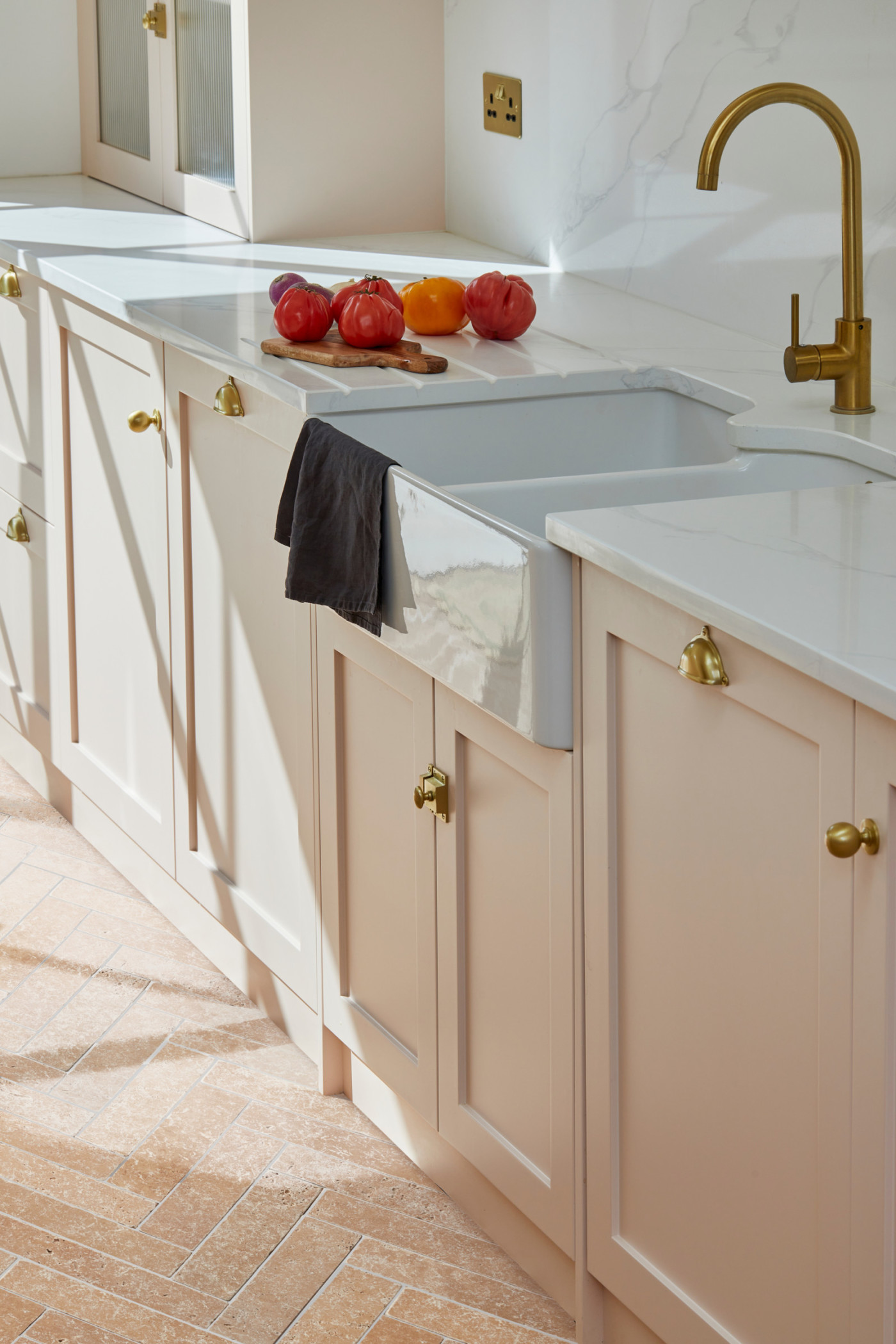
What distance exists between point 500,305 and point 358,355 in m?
0.25

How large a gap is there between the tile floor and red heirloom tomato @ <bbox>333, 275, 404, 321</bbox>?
1142 mm

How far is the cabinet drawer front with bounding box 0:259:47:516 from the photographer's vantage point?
3104 mm

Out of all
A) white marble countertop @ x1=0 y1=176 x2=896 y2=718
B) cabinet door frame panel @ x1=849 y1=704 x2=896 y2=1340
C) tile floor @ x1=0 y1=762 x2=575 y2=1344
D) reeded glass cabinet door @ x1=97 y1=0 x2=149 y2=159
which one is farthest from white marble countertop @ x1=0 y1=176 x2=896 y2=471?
tile floor @ x1=0 y1=762 x2=575 y2=1344

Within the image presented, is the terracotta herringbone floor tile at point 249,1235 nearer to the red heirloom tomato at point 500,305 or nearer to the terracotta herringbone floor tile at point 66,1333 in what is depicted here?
the terracotta herringbone floor tile at point 66,1333

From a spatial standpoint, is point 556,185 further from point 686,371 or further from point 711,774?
point 711,774

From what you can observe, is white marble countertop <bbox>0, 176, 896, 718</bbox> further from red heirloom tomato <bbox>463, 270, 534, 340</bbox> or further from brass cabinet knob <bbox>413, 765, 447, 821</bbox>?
brass cabinet knob <bbox>413, 765, 447, 821</bbox>

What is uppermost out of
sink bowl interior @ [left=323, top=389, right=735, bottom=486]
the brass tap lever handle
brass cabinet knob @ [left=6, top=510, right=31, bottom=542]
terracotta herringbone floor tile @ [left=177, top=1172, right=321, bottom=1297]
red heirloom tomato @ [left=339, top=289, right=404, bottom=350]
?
red heirloom tomato @ [left=339, top=289, right=404, bottom=350]

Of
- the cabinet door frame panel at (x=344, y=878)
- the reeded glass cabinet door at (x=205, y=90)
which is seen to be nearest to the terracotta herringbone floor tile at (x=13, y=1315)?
the cabinet door frame panel at (x=344, y=878)

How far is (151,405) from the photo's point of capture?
2646 millimetres

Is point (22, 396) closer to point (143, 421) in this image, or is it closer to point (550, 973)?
point (143, 421)

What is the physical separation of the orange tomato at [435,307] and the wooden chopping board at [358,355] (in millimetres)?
135

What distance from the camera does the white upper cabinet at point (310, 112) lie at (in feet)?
10.5

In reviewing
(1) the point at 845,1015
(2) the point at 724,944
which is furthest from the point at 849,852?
(2) the point at 724,944

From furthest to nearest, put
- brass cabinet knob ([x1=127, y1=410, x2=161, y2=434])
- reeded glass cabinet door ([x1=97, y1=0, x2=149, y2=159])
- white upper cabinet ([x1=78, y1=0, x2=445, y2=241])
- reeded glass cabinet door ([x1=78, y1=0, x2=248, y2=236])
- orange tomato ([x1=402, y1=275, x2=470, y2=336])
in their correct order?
1. reeded glass cabinet door ([x1=97, y1=0, x2=149, y2=159])
2. reeded glass cabinet door ([x1=78, y1=0, x2=248, y2=236])
3. white upper cabinet ([x1=78, y1=0, x2=445, y2=241])
4. brass cabinet knob ([x1=127, y1=410, x2=161, y2=434])
5. orange tomato ([x1=402, y1=275, x2=470, y2=336])
